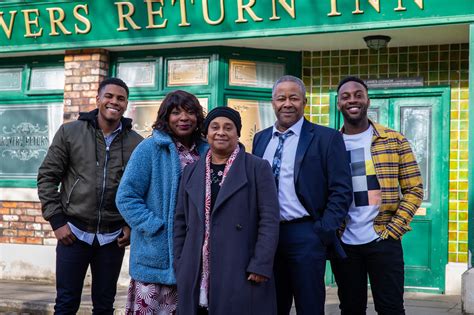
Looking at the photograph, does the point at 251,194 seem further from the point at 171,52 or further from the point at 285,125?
the point at 171,52

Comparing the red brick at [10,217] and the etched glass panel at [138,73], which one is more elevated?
the etched glass panel at [138,73]

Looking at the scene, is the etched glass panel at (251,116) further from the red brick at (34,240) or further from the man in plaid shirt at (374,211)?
the man in plaid shirt at (374,211)

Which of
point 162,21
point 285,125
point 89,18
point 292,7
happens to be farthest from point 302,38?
point 285,125

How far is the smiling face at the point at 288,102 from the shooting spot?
442 centimetres

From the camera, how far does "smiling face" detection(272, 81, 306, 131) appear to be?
4422 mm

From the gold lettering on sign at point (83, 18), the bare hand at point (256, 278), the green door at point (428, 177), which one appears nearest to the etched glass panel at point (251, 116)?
the green door at point (428, 177)

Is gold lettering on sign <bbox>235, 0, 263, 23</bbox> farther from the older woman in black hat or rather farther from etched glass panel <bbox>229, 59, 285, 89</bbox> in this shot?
the older woman in black hat

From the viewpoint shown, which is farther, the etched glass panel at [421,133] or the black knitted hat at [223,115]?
the etched glass panel at [421,133]

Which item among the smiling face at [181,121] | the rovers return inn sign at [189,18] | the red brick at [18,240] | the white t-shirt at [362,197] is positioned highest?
the rovers return inn sign at [189,18]

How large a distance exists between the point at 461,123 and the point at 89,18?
4360 mm

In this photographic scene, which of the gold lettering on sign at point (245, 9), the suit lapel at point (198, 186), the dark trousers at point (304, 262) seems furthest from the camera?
the gold lettering on sign at point (245, 9)

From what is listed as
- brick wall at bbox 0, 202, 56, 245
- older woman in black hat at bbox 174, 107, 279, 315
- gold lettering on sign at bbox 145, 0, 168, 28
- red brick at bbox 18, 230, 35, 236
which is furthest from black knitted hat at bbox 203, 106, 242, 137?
red brick at bbox 18, 230, 35, 236

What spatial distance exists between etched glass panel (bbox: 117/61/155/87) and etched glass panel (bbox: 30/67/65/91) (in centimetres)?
80

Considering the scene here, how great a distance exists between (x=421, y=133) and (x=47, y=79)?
4.57 m
